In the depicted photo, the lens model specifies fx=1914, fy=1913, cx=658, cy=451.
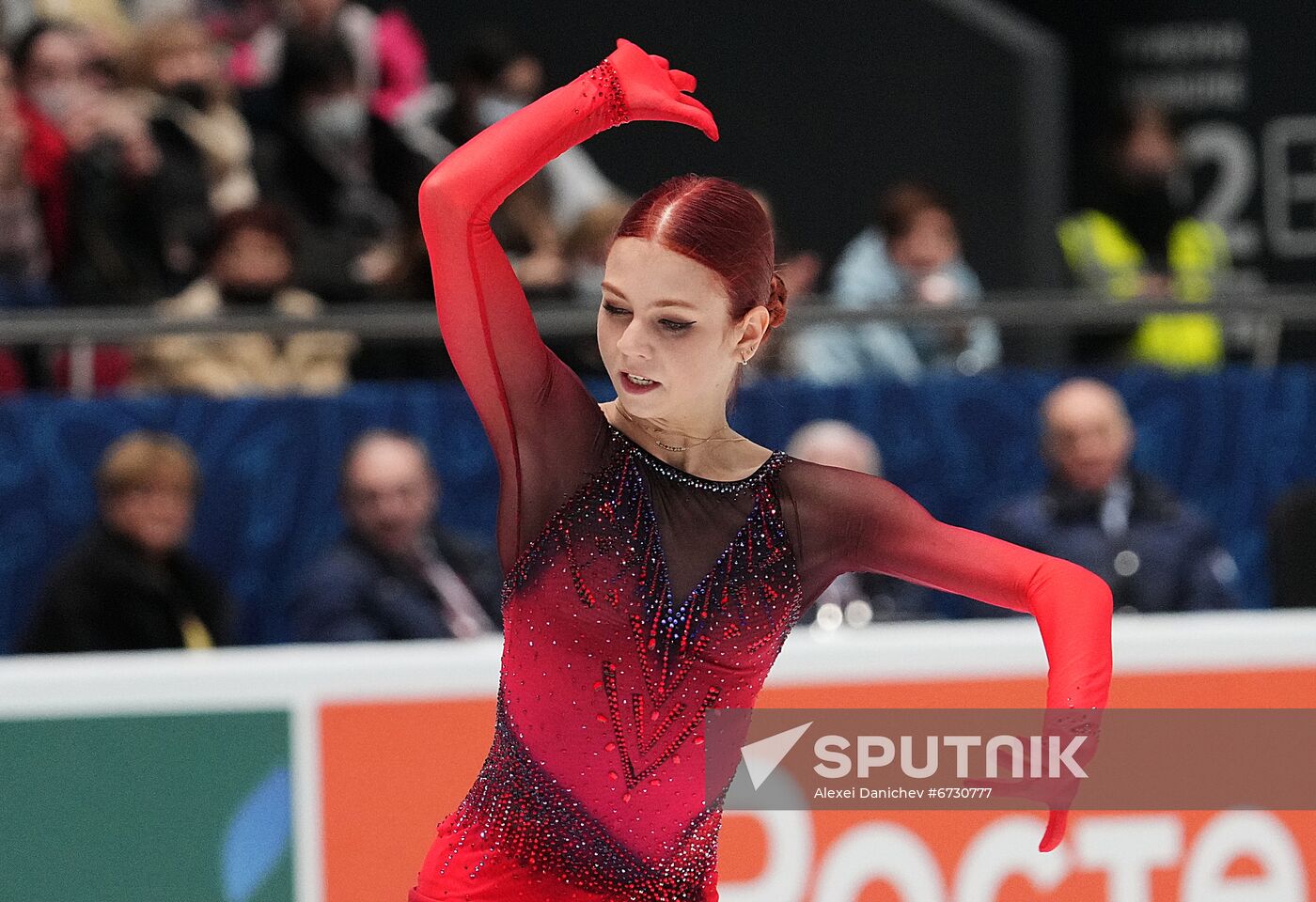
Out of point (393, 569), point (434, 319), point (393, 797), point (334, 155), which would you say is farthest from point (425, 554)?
point (334, 155)

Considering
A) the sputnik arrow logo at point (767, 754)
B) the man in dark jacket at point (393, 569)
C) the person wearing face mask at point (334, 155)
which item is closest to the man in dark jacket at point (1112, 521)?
the man in dark jacket at point (393, 569)

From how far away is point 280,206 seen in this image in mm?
6027

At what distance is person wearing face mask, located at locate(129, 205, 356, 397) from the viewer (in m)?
5.47

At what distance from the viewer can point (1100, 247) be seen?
7816mm

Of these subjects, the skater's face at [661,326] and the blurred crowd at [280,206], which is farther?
the blurred crowd at [280,206]

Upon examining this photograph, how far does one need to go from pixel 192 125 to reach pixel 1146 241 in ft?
12.9

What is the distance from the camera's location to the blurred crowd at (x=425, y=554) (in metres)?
4.71

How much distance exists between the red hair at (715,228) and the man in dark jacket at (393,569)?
258cm

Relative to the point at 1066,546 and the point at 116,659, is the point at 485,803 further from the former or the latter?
the point at 1066,546

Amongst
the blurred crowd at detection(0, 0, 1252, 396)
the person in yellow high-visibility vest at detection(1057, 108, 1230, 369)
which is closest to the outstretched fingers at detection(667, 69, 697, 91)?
the blurred crowd at detection(0, 0, 1252, 396)

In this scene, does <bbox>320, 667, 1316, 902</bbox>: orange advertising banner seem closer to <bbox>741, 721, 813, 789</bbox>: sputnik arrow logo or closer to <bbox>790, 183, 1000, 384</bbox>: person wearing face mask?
<bbox>741, 721, 813, 789</bbox>: sputnik arrow logo

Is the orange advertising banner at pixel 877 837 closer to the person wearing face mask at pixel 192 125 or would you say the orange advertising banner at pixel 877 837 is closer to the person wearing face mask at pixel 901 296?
Answer: the person wearing face mask at pixel 901 296

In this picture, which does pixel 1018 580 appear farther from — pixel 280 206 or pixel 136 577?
pixel 280 206

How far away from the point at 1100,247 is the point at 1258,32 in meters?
2.25
